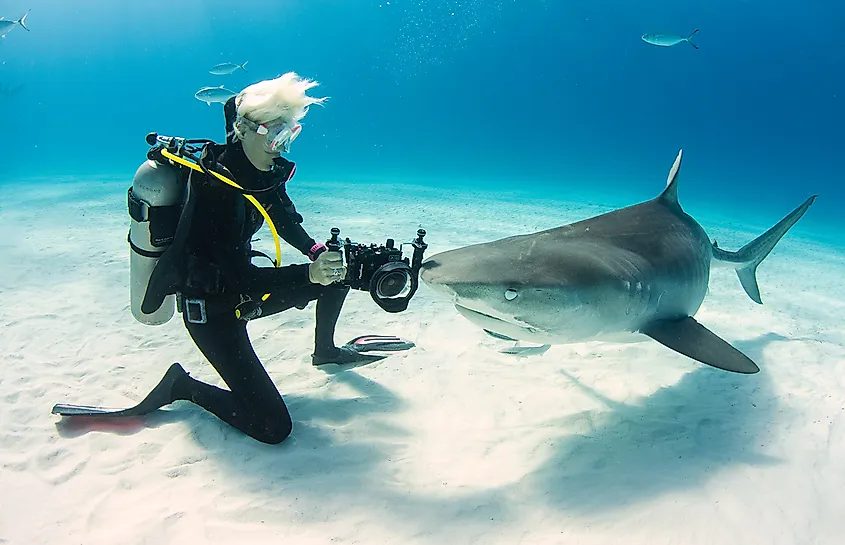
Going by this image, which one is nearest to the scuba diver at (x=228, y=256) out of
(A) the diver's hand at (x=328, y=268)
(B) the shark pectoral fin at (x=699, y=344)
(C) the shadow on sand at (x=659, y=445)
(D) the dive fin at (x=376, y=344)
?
(A) the diver's hand at (x=328, y=268)

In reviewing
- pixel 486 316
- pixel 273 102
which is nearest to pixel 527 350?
pixel 486 316

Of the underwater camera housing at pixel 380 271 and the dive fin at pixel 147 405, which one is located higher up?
the underwater camera housing at pixel 380 271

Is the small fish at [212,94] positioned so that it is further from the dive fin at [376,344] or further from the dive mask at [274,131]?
the dive mask at [274,131]

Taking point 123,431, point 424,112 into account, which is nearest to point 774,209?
point 123,431

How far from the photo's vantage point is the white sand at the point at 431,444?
234 centimetres

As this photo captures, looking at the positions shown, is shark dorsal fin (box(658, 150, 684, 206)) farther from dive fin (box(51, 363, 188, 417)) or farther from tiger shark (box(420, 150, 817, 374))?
dive fin (box(51, 363, 188, 417))

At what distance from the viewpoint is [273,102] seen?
9.27 ft

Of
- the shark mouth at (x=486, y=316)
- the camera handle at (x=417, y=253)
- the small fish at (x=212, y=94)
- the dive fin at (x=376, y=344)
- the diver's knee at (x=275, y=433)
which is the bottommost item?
the diver's knee at (x=275, y=433)

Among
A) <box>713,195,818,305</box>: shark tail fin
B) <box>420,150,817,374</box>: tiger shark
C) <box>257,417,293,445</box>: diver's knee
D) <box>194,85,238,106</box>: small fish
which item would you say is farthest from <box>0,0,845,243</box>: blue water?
<box>257,417,293,445</box>: diver's knee

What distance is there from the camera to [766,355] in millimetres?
4836

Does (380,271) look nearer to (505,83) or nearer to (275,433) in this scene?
(275,433)

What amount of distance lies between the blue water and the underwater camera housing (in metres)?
35.4

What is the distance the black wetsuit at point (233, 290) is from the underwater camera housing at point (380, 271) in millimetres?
233

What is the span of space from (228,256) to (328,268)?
872mm
